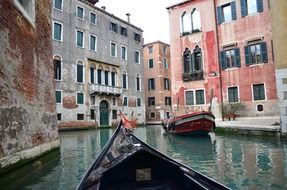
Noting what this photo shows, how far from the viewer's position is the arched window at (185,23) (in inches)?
634

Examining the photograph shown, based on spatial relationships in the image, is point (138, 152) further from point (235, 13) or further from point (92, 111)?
point (92, 111)

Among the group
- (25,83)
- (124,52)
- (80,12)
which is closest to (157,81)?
(124,52)

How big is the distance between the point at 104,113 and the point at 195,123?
12256 millimetres

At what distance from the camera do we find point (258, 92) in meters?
13.4

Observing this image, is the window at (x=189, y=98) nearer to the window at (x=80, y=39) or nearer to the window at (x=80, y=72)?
the window at (x=80, y=72)

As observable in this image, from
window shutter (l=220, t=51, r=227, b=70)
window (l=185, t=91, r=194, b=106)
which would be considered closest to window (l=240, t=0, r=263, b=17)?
window shutter (l=220, t=51, r=227, b=70)

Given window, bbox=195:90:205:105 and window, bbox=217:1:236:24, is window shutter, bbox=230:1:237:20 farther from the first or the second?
window, bbox=195:90:205:105

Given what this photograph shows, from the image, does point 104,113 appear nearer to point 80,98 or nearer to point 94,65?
point 80,98

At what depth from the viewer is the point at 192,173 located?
2.53 metres

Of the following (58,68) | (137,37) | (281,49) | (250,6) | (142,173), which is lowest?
(142,173)

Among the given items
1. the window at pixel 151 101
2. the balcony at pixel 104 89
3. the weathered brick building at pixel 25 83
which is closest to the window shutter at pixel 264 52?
the weathered brick building at pixel 25 83

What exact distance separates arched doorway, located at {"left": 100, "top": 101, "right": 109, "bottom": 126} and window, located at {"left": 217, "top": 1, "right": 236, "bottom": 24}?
11057 millimetres

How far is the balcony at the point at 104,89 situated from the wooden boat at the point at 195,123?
10.7 metres

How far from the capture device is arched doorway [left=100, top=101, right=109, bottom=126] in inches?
821
